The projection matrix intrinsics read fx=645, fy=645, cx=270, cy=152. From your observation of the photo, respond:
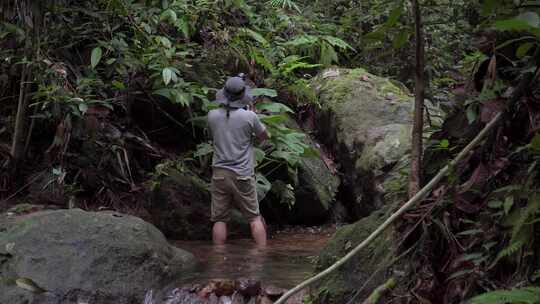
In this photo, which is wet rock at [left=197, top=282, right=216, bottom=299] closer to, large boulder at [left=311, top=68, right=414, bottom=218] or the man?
the man

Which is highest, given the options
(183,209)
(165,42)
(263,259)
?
(165,42)

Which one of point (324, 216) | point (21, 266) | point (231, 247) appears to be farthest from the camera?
point (324, 216)

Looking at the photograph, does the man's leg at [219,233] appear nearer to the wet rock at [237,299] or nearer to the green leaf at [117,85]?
the green leaf at [117,85]

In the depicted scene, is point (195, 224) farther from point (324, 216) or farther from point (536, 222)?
point (536, 222)

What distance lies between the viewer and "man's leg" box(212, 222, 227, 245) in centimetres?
714

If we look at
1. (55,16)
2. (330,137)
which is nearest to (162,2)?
(55,16)

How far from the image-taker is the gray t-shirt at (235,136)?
685 centimetres

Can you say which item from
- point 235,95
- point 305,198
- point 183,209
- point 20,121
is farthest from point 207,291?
point 305,198

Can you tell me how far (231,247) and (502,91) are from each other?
16.1 feet

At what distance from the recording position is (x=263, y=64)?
30.2ft

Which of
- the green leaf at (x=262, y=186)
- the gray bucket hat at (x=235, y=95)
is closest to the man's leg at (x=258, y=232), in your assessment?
the green leaf at (x=262, y=186)

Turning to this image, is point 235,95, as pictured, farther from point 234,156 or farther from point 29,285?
point 29,285

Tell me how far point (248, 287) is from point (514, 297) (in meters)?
3.42

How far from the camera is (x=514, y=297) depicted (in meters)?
1.66
